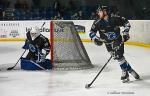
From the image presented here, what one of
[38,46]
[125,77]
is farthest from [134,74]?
[38,46]

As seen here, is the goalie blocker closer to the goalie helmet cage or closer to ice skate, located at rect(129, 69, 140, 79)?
the goalie helmet cage

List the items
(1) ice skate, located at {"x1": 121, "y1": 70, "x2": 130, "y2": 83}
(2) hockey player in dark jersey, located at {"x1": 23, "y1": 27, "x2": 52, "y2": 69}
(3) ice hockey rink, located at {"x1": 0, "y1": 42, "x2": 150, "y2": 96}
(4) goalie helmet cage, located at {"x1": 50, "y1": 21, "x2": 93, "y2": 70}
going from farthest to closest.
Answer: (4) goalie helmet cage, located at {"x1": 50, "y1": 21, "x2": 93, "y2": 70} < (2) hockey player in dark jersey, located at {"x1": 23, "y1": 27, "x2": 52, "y2": 69} < (1) ice skate, located at {"x1": 121, "y1": 70, "x2": 130, "y2": 83} < (3) ice hockey rink, located at {"x1": 0, "y1": 42, "x2": 150, "y2": 96}

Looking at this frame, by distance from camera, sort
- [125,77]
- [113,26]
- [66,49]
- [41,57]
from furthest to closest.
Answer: [66,49], [41,57], [125,77], [113,26]

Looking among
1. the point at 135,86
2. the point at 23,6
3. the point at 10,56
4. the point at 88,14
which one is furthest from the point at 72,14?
the point at 135,86

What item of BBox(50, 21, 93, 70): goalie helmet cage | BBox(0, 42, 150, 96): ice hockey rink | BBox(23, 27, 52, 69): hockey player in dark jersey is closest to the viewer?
BBox(0, 42, 150, 96): ice hockey rink

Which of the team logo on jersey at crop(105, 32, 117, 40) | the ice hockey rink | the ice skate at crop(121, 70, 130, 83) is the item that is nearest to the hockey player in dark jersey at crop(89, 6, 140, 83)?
the team logo on jersey at crop(105, 32, 117, 40)

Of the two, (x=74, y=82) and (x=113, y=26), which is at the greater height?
(x=113, y=26)

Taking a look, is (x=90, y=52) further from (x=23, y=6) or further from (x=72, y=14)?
(x=23, y=6)

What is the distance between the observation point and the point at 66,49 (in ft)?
23.8

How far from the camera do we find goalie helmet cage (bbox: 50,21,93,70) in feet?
23.4

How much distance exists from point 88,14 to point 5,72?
5694 millimetres

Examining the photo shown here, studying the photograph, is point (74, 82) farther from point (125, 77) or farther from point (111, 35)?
point (111, 35)

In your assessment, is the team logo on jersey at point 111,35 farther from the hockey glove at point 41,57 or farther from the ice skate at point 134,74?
the hockey glove at point 41,57

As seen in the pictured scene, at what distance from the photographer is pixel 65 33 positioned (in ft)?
24.2
